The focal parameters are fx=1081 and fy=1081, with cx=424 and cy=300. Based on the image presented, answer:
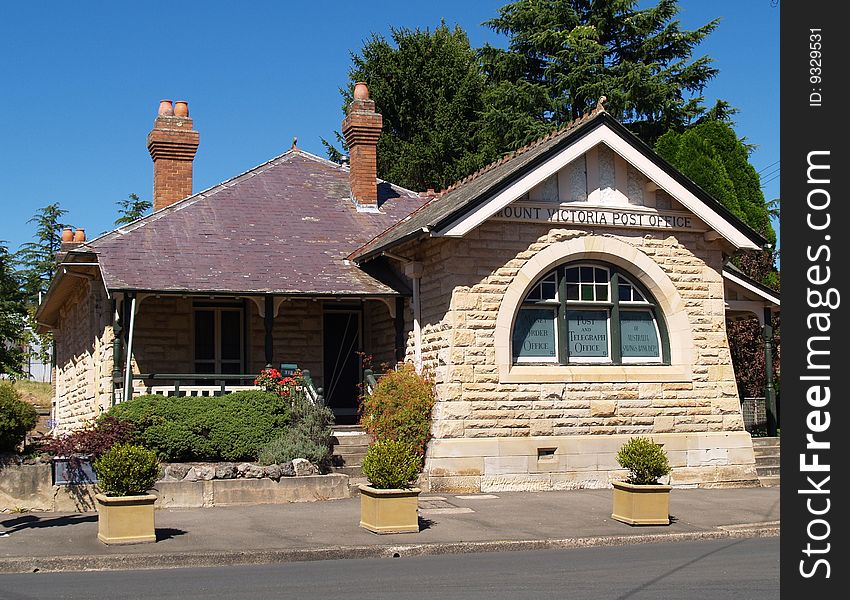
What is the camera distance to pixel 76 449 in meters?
14.7

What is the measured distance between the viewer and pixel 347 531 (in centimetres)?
1303

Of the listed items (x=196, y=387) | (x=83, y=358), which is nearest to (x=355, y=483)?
(x=196, y=387)

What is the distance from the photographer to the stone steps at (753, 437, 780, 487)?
61.9 ft

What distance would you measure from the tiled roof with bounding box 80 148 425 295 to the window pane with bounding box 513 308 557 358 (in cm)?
256

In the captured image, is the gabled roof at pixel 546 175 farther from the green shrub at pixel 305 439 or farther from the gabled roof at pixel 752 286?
the green shrub at pixel 305 439

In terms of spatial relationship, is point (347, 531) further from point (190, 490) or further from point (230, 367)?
point (230, 367)

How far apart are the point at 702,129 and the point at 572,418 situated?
14355mm

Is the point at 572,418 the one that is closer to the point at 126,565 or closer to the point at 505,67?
the point at 126,565

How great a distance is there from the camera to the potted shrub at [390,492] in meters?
12.9

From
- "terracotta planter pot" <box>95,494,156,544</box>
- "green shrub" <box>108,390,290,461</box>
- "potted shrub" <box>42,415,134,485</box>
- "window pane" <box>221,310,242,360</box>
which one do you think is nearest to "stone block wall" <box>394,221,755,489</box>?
"green shrub" <box>108,390,290,461</box>

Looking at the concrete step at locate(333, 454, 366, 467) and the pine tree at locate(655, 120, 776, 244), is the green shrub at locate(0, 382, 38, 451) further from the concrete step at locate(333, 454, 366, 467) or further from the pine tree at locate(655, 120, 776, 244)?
the pine tree at locate(655, 120, 776, 244)

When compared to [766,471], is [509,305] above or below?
above

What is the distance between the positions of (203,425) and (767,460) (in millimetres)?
10081

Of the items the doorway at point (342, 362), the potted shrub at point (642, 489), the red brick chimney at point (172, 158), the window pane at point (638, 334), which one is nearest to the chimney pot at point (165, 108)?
the red brick chimney at point (172, 158)
